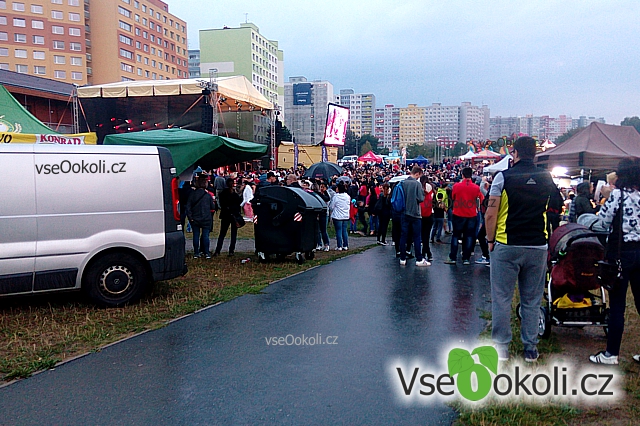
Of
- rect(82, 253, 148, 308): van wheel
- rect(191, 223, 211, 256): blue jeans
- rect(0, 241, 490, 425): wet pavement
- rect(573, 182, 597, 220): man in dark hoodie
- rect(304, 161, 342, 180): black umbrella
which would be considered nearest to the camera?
rect(0, 241, 490, 425): wet pavement

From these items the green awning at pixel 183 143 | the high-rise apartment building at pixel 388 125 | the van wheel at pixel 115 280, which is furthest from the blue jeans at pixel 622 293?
the high-rise apartment building at pixel 388 125

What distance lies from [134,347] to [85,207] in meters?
2.14

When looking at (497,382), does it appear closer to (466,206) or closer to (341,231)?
(466,206)

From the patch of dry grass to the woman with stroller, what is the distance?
4.81 metres

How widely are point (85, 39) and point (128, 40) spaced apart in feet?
18.8

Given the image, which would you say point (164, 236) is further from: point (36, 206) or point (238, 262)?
point (238, 262)

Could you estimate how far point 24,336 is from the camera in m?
5.69

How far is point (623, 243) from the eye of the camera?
14.9 ft

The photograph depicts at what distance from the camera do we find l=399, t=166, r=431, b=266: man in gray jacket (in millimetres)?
9812

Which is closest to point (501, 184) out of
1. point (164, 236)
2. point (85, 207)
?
point (164, 236)

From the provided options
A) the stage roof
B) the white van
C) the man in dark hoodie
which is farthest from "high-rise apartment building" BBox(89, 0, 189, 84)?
the man in dark hoodie

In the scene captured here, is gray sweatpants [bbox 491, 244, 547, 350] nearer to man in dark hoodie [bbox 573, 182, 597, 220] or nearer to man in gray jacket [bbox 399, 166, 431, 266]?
man in dark hoodie [bbox 573, 182, 597, 220]

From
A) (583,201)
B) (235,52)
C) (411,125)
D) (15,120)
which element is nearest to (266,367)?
(583,201)

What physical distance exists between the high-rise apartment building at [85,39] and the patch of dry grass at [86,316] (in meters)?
67.2
